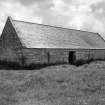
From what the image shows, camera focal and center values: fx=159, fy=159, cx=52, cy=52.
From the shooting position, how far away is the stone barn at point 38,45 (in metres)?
17.9

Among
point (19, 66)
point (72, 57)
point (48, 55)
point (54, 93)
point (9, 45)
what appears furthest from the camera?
point (72, 57)

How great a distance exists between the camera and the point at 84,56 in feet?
78.7

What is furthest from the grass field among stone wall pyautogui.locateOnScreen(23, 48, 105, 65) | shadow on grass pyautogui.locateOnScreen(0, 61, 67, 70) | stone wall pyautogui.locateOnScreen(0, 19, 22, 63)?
stone wall pyautogui.locateOnScreen(0, 19, 22, 63)

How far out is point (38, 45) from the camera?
60.8 feet

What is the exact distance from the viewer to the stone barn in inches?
705

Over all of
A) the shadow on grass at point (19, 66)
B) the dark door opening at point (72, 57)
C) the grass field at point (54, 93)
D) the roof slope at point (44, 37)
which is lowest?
the grass field at point (54, 93)

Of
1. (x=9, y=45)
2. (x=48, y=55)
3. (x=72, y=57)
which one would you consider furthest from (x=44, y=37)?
(x=72, y=57)

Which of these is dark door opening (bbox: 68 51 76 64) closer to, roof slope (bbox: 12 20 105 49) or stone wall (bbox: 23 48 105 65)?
stone wall (bbox: 23 48 105 65)

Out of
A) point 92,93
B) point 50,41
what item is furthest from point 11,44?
point 92,93

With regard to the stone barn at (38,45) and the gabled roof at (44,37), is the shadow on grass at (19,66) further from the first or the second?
the gabled roof at (44,37)

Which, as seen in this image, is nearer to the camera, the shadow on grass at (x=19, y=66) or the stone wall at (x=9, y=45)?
the shadow on grass at (x=19, y=66)

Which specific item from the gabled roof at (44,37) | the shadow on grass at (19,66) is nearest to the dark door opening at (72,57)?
the gabled roof at (44,37)

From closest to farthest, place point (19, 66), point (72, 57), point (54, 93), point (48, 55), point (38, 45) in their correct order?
point (54, 93), point (19, 66), point (38, 45), point (48, 55), point (72, 57)

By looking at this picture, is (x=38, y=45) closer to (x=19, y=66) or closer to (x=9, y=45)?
(x=19, y=66)
